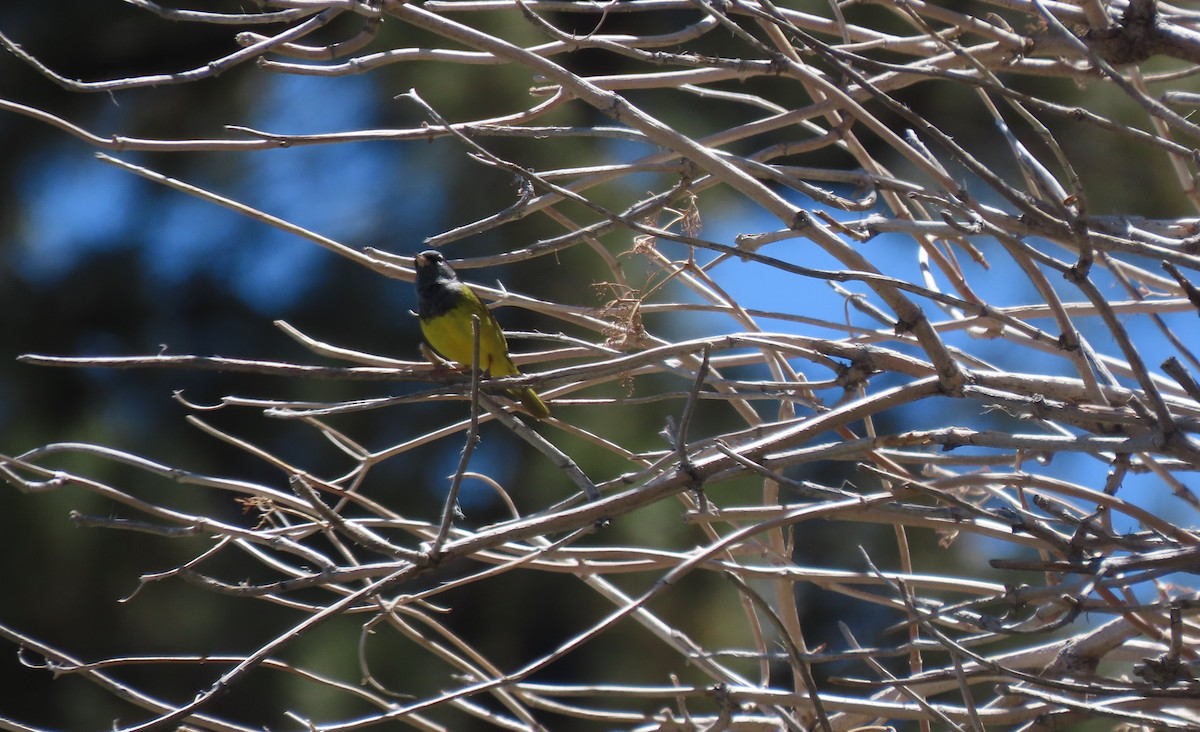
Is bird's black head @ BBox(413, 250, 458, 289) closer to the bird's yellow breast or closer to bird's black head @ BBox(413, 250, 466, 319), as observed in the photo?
bird's black head @ BBox(413, 250, 466, 319)

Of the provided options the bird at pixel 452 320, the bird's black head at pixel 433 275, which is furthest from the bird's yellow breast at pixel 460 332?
the bird's black head at pixel 433 275

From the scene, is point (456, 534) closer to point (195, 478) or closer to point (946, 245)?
point (195, 478)

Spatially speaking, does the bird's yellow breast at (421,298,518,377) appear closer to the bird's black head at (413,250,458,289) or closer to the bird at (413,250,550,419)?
the bird at (413,250,550,419)

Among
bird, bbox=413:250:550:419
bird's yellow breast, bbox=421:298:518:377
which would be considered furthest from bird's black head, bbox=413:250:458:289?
bird's yellow breast, bbox=421:298:518:377

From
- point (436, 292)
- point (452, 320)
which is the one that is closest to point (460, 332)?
point (452, 320)

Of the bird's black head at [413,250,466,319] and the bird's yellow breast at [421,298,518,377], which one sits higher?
the bird's black head at [413,250,466,319]

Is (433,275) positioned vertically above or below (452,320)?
above

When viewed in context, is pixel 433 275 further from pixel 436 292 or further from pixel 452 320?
pixel 452 320

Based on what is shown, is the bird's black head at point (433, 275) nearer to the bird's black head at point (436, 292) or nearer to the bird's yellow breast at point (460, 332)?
the bird's black head at point (436, 292)

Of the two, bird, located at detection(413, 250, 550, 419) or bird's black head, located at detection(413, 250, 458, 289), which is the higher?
bird's black head, located at detection(413, 250, 458, 289)

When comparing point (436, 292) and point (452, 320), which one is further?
point (436, 292)

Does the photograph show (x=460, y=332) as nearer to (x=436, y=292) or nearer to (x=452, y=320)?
(x=452, y=320)

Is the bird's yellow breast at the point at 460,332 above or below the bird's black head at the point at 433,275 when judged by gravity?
below

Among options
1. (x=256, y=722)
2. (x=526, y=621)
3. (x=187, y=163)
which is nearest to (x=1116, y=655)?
(x=526, y=621)
